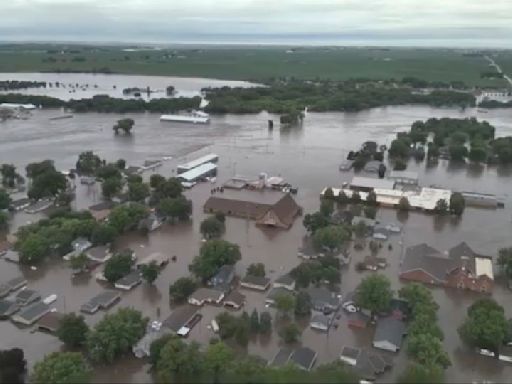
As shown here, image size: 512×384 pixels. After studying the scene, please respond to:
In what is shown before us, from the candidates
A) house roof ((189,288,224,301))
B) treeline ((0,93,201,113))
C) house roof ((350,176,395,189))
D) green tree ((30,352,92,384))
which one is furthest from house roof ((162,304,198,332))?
treeline ((0,93,201,113))

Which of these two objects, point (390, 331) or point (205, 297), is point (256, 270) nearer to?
point (205, 297)

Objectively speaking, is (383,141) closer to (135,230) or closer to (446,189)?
(446,189)

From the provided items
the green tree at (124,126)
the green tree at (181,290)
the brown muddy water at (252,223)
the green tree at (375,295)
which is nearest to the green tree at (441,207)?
the brown muddy water at (252,223)

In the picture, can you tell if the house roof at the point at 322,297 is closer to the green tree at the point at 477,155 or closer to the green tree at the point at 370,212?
the green tree at the point at 370,212

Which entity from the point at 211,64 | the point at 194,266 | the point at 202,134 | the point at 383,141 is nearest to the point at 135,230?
the point at 194,266

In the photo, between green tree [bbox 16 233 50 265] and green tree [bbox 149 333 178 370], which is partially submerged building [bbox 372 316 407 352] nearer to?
green tree [bbox 149 333 178 370]

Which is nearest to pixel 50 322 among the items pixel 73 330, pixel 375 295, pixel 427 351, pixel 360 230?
pixel 73 330
